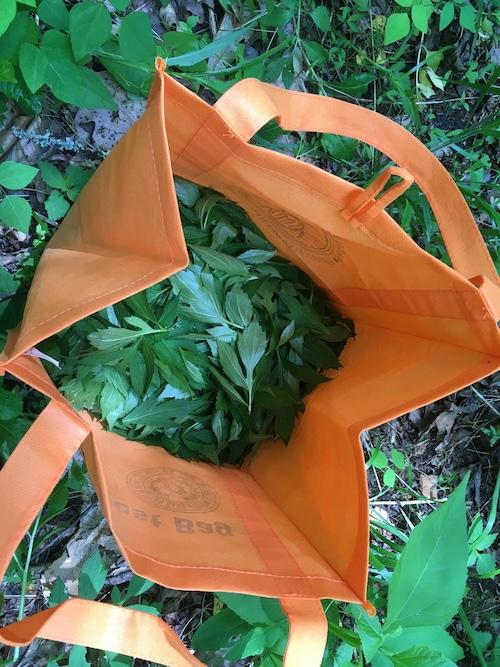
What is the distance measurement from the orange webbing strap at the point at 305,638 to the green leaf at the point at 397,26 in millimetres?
992

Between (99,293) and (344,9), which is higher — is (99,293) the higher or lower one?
the lower one

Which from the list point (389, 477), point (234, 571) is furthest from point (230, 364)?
point (389, 477)

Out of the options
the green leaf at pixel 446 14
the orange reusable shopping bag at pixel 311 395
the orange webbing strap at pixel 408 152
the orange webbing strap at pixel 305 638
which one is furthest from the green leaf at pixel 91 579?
the green leaf at pixel 446 14

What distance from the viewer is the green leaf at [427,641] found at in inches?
31.9

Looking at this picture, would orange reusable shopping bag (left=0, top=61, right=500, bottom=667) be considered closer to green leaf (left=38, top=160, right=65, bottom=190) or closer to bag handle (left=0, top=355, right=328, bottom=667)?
bag handle (left=0, top=355, right=328, bottom=667)

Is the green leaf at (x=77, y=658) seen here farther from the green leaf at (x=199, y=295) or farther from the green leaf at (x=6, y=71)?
the green leaf at (x=6, y=71)

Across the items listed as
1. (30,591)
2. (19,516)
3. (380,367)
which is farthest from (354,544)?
(30,591)

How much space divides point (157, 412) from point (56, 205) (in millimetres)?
402

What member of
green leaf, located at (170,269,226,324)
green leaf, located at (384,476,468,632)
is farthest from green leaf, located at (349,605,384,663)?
green leaf, located at (170,269,226,324)

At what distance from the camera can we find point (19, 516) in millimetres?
618

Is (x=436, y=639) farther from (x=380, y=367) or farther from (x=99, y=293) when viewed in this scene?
(x=99, y=293)

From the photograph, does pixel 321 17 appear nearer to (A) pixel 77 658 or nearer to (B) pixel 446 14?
(B) pixel 446 14

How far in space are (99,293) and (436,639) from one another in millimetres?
669

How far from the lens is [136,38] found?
2.80ft
